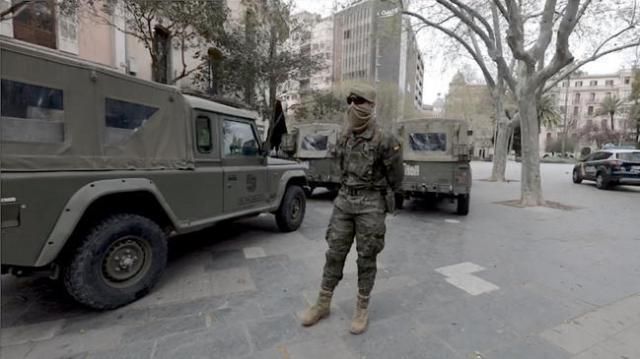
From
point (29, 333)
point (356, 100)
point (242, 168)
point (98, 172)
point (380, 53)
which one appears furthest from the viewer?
point (380, 53)

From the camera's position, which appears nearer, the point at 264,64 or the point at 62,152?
the point at 62,152

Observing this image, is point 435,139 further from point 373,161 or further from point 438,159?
point 373,161

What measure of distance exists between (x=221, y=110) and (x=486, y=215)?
6611mm

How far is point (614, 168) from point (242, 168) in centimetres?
1491

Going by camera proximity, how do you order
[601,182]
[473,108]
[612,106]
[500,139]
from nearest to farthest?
[601,182]
[500,139]
[473,108]
[612,106]

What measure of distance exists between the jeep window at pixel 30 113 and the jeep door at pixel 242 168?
1781mm

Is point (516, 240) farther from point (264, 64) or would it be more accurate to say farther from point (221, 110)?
point (264, 64)

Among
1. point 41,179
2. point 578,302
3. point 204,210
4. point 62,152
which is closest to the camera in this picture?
point 41,179

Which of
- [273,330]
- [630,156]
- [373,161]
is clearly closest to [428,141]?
[373,161]

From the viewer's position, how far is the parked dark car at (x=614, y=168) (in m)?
11.8

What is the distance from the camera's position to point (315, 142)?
9.08 metres

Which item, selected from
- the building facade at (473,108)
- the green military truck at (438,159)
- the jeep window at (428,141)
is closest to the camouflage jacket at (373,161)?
the green military truck at (438,159)

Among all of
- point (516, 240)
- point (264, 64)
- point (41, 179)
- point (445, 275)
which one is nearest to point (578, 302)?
point (445, 275)

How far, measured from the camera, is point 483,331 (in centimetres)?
254
